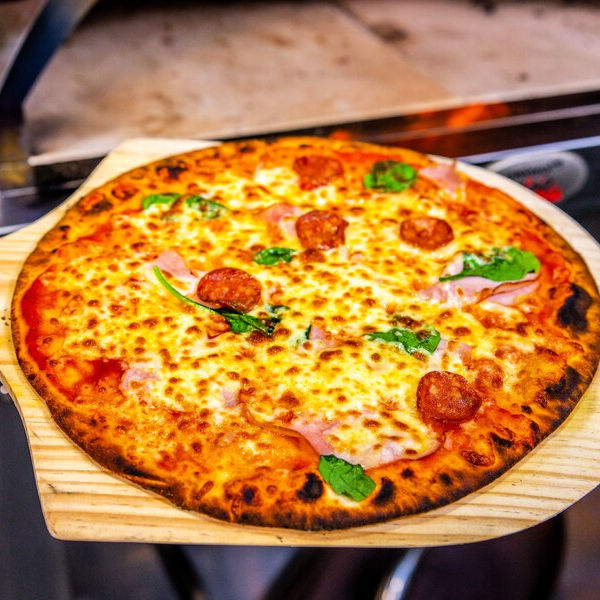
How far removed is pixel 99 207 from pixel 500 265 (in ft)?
3.44

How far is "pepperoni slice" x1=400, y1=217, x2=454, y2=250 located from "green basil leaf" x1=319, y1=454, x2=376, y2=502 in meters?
0.72

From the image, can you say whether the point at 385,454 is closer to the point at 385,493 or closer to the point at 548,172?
the point at 385,493

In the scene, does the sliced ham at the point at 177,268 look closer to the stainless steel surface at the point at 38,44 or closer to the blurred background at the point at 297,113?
the blurred background at the point at 297,113

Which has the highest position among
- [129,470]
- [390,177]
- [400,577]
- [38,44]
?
[38,44]

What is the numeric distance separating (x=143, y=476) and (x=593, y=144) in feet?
7.14

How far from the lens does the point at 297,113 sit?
9.62ft

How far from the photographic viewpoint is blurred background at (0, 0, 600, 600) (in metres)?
1.50

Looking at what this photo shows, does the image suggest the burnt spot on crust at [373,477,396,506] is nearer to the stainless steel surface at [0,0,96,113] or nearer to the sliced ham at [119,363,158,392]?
the sliced ham at [119,363,158,392]

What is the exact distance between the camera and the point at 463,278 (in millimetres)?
1707

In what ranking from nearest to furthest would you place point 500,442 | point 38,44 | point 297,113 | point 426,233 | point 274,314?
point 500,442
point 274,314
point 426,233
point 38,44
point 297,113

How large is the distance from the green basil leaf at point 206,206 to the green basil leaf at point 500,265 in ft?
2.03

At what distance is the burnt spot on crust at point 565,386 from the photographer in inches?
57.3

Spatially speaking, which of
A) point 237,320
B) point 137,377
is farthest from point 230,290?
point 137,377

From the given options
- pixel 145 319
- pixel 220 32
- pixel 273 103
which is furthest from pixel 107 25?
pixel 145 319
